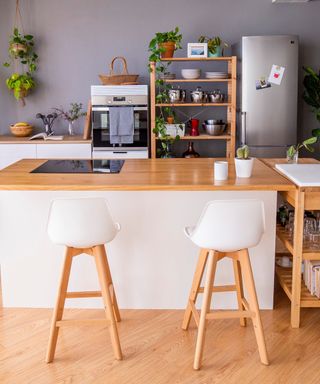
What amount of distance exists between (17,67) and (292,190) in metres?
4.11

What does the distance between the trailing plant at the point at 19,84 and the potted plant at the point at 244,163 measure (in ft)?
11.3

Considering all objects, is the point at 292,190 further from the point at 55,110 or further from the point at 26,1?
the point at 26,1

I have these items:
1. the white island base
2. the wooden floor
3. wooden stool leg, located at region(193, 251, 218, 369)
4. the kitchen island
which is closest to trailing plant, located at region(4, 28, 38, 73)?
the kitchen island

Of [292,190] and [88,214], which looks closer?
[88,214]

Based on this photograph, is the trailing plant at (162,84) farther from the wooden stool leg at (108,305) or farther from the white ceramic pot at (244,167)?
the wooden stool leg at (108,305)

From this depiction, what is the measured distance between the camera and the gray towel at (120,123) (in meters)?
5.88

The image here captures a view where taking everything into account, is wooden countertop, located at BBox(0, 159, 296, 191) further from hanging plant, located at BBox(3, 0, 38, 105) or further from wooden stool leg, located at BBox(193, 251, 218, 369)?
hanging plant, located at BBox(3, 0, 38, 105)

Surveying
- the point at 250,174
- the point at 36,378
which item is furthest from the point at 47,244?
the point at 250,174

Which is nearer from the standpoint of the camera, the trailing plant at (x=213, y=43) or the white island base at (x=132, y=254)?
the white island base at (x=132, y=254)

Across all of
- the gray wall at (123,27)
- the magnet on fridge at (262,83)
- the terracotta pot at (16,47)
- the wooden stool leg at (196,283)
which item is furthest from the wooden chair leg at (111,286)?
the terracotta pot at (16,47)

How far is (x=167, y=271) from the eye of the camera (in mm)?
3543

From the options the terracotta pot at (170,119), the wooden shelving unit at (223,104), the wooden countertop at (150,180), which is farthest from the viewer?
the terracotta pot at (170,119)

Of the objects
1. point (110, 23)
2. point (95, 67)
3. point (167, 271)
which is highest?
point (110, 23)

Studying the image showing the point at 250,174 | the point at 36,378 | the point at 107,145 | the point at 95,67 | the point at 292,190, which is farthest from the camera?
the point at 95,67
